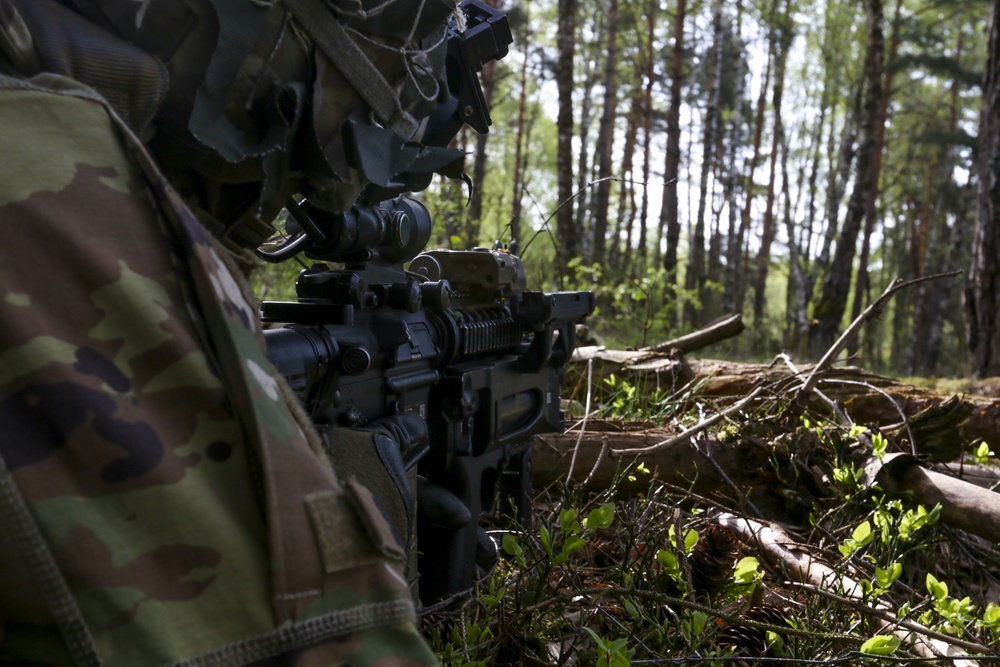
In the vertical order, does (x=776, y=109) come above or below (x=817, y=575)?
above

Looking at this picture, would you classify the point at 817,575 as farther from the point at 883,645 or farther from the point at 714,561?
the point at 883,645

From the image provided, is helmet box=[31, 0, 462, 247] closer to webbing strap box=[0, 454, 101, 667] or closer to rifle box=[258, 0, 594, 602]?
rifle box=[258, 0, 594, 602]

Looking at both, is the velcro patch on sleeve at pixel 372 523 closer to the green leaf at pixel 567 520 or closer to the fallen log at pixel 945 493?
the green leaf at pixel 567 520

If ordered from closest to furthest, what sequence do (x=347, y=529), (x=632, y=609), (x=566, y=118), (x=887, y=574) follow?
(x=347, y=529), (x=632, y=609), (x=887, y=574), (x=566, y=118)

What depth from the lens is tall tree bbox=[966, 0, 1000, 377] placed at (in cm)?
686

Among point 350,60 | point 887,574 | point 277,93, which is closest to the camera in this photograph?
point 277,93

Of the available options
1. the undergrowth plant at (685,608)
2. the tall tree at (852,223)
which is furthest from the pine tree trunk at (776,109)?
the undergrowth plant at (685,608)

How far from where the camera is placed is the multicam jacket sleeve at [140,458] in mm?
870

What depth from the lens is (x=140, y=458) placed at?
915 mm

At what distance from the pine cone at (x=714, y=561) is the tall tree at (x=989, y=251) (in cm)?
587

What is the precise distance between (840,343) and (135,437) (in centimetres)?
322

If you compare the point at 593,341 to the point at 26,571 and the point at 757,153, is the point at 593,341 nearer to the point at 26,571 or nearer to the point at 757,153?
the point at 26,571

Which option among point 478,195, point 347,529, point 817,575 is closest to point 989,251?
point 817,575

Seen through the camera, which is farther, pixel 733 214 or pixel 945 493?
pixel 733 214
